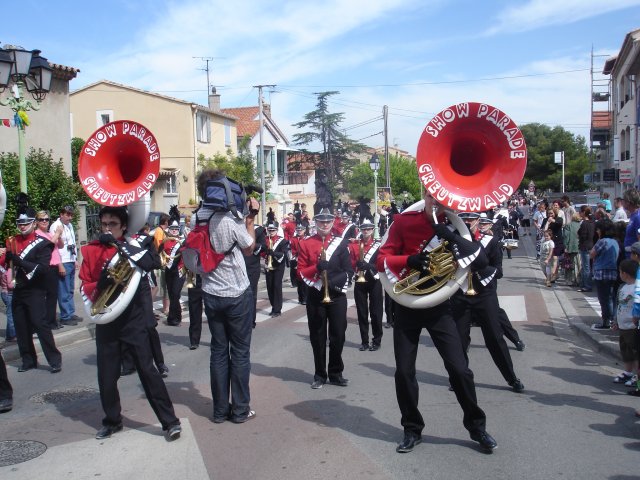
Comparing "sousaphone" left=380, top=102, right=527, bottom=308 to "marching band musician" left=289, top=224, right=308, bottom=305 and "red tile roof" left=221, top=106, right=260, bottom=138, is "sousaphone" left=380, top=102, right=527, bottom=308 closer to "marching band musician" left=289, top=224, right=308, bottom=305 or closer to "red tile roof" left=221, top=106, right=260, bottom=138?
"marching band musician" left=289, top=224, right=308, bottom=305

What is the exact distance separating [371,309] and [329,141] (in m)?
54.3

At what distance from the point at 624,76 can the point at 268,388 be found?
3314 centimetres

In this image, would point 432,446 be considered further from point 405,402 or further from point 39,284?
point 39,284

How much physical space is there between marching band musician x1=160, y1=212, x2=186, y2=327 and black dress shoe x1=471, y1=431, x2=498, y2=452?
682 centimetres

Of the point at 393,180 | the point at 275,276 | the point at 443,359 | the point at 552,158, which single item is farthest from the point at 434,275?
the point at 552,158

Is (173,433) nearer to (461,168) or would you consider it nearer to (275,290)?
(461,168)

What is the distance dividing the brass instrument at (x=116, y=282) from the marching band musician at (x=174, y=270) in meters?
5.31

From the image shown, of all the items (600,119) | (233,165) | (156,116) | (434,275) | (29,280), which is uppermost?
(600,119)

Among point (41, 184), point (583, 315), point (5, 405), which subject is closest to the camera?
point (5, 405)

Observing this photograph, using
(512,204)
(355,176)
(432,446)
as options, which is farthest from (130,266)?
(355,176)

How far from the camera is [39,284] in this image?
8.49m

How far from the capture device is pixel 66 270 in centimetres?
1223

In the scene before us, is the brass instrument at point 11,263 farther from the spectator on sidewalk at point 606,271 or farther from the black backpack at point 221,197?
the spectator on sidewalk at point 606,271

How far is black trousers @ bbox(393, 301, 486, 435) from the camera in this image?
17.5ft
